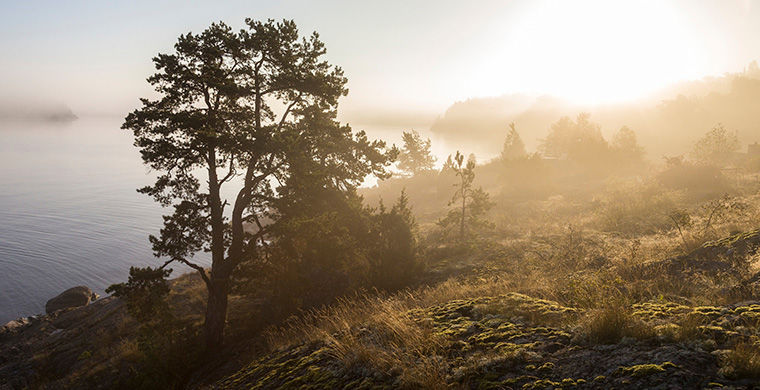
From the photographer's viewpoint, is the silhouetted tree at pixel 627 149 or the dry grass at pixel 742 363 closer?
the dry grass at pixel 742 363

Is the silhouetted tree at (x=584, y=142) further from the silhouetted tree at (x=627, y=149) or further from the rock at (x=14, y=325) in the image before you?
the rock at (x=14, y=325)

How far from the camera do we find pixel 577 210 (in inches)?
1211

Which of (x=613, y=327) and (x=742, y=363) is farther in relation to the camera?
(x=613, y=327)

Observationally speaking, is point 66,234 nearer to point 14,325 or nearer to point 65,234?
point 65,234

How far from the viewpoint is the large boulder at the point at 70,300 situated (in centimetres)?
2770

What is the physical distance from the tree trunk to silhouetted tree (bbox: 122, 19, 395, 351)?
0.12ft

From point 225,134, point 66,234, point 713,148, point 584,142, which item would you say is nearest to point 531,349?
point 225,134

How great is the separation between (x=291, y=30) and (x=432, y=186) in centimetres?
5813

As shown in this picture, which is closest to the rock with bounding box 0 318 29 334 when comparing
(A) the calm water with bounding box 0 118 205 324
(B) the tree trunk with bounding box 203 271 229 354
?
(A) the calm water with bounding box 0 118 205 324

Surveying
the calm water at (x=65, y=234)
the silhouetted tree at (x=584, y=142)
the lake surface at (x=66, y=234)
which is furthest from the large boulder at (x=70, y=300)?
the silhouetted tree at (x=584, y=142)

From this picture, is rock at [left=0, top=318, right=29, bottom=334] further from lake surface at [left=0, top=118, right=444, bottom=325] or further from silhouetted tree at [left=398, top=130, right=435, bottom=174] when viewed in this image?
silhouetted tree at [left=398, top=130, right=435, bottom=174]

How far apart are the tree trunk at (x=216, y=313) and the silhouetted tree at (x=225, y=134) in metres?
0.04

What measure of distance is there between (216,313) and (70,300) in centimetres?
2503

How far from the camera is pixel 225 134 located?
12.1 meters
